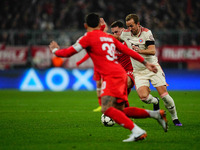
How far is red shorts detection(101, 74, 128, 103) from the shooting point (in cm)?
651

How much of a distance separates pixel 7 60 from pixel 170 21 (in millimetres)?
8910

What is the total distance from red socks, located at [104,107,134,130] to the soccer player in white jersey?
7.53 ft

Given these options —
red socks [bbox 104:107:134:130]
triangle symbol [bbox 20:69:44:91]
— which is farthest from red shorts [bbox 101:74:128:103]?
triangle symbol [bbox 20:69:44:91]

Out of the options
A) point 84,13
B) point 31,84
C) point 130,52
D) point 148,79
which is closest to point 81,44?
point 130,52

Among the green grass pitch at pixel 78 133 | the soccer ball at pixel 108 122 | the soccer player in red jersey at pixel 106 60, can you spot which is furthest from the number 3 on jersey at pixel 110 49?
the soccer ball at pixel 108 122

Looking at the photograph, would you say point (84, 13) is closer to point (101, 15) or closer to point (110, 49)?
point (101, 15)

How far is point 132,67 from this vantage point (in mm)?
9656

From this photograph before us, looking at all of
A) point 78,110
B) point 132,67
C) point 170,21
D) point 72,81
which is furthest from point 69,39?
point 132,67

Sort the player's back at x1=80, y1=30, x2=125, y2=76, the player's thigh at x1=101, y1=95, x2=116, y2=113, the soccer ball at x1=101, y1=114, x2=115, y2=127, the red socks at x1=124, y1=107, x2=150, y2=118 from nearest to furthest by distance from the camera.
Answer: the player's thigh at x1=101, y1=95, x2=116, y2=113
the player's back at x1=80, y1=30, x2=125, y2=76
the red socks at x1=124, y1=107, x2=150, y2=118
the soccer ball at x1=101, y1=114, x2=115, y2=127

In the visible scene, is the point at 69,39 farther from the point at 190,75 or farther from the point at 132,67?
the point at 132,67

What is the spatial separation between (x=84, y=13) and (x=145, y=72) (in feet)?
50.0

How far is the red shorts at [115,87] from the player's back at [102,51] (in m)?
0.08

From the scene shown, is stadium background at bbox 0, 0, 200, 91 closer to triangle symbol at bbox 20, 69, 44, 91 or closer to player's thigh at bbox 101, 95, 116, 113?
triangle symbol at bbox 20, 69, 44, 91

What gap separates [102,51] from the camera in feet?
21.7
